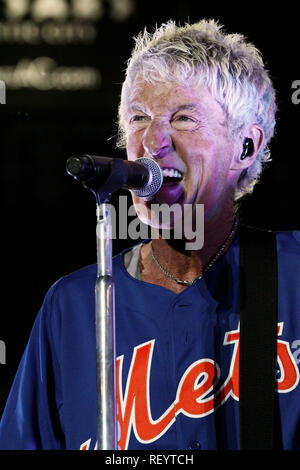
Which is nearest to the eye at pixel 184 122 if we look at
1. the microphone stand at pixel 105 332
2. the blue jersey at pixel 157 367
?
the blue jersey at pixel 157 367

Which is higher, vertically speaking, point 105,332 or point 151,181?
point 151,181

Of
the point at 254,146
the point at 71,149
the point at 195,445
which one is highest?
the point at 71,149

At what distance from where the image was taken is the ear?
5.72ft

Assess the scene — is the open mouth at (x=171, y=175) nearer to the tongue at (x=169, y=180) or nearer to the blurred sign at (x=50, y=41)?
the tongue at (x=169, y=180)

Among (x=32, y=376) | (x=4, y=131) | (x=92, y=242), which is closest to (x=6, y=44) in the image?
(x=4, y=131)

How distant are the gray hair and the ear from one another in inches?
0.8

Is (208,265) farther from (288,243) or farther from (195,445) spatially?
(195,445)

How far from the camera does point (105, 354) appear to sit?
1060 mm

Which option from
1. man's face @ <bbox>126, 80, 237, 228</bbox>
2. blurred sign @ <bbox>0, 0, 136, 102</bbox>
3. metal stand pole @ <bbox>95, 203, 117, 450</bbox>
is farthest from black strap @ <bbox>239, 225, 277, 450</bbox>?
blurred sign @ <bbox>0, 0, 136, 102</bbox>

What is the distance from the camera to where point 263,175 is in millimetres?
2188

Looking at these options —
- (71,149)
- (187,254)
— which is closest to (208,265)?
(187,254)

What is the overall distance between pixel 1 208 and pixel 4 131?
0.31 m

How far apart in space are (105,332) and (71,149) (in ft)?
4.79

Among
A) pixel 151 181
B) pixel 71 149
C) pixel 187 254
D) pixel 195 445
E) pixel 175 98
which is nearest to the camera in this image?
pixel 151 181
